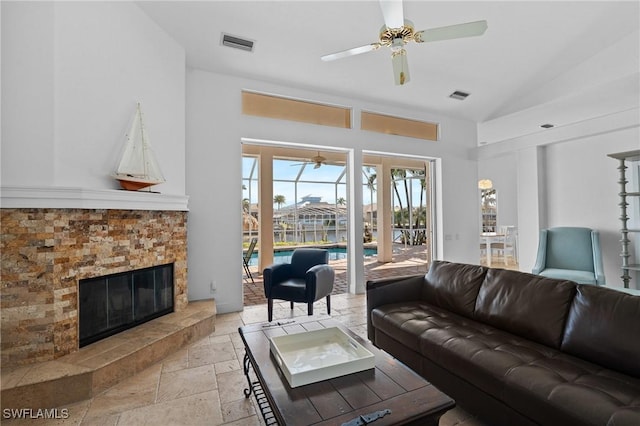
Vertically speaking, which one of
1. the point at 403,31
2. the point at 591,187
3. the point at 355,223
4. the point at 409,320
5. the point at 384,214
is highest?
the point at 403,31

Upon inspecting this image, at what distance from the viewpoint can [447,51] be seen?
4.09 meters

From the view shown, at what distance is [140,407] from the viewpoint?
6.82 ft

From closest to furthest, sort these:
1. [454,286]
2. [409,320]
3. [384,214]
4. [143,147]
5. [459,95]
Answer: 1. [409,320]
2. [454,286]
3. [143,147]
4. [459,95]
5. [384,214]

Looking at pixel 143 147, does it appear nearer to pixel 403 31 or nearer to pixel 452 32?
pixel 403 31

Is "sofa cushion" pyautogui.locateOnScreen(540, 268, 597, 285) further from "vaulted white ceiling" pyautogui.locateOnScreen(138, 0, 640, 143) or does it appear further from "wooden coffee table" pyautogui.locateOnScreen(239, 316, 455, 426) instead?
"wooden coffee table" pyautogui.locateOnScreen(239, 316, 455, 426)

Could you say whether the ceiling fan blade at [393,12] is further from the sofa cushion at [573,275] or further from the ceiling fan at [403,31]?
the sofa cushion at [573,275]

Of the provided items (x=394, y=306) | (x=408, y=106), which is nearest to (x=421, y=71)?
(x=408, y=106)

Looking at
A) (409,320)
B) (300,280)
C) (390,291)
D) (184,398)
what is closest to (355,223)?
(300,280)

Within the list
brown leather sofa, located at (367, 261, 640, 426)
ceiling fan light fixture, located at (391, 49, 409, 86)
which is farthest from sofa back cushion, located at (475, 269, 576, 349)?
ceiling fan light fixture, located at (391, 49, 409, 86)

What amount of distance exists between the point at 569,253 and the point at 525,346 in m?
3.58

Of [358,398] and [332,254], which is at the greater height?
[358,398]

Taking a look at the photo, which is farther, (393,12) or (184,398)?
(393,12)

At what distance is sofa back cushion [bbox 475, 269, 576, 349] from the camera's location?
1.98 meters

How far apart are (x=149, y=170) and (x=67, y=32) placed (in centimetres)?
122
